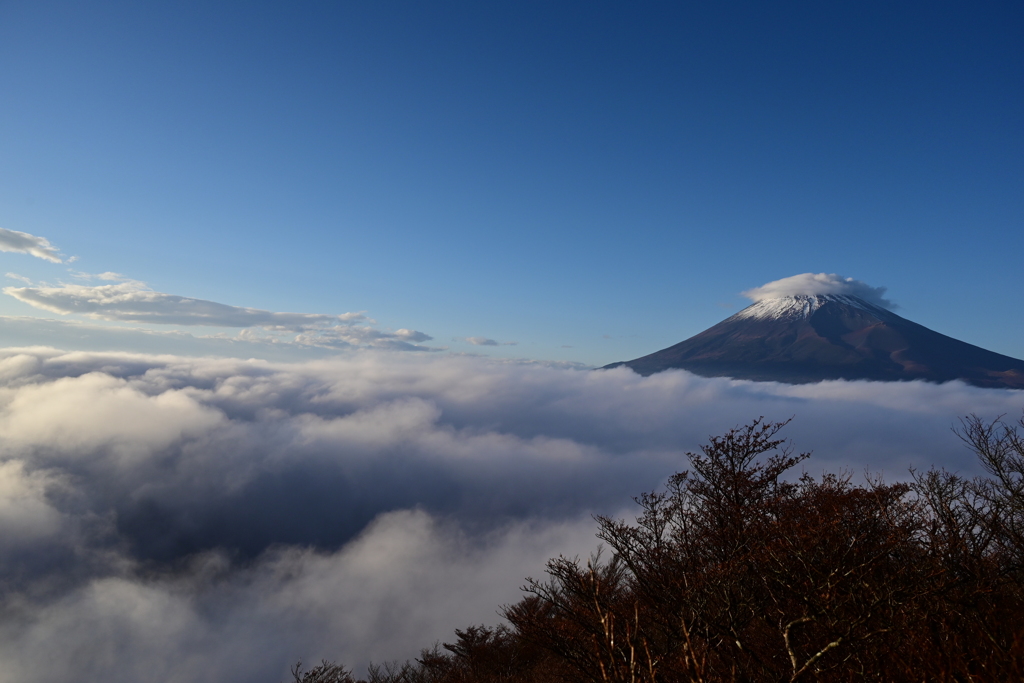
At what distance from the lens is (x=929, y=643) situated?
10.9 meters

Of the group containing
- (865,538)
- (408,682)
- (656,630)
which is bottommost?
(408,682)

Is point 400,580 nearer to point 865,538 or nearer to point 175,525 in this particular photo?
point 175,525

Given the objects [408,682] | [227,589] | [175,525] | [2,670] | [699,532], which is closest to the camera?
[699,532]

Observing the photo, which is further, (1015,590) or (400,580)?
(400,580)

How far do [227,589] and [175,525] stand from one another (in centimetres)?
5094

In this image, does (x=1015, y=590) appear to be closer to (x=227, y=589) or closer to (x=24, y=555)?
(x=227, y=589)

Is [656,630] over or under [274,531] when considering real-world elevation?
over

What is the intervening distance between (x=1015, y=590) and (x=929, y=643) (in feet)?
23.6

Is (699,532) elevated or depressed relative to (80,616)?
elevated

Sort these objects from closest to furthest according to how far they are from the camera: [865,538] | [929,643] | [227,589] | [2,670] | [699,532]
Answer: [929,643], [865,538], [699,532], [2,670], [227,589]

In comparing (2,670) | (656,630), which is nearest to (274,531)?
(2,670)

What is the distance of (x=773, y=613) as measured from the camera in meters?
15.1

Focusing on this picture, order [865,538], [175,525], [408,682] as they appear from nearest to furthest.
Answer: [865,538]
[408,682]
[175,525]

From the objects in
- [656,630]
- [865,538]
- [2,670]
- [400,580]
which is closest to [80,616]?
[2,670]
